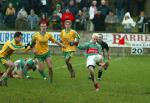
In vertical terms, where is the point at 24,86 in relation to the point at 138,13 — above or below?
below

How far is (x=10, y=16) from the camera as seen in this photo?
37.9 meters

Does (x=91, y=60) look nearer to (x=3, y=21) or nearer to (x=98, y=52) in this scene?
(x=98, y=52)

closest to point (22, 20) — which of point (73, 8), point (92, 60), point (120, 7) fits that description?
point (73, 8)

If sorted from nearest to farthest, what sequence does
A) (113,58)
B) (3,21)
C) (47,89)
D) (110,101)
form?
1. (110,101)
2. (47,89)
3. (113,58)
4. (3,21)

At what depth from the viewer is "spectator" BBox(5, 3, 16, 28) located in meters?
37.7

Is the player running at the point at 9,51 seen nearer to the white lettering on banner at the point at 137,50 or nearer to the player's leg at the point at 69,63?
the player's leg at the point at 69,63

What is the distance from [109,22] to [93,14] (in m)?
1.07

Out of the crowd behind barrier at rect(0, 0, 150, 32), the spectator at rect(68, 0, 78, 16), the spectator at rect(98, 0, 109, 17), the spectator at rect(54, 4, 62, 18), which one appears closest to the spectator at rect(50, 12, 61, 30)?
the crowd behind barrier at rect(0, 0, 150, 32)

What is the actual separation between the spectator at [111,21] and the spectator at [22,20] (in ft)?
16.7

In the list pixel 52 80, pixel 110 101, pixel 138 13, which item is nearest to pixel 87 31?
pixel 138 13

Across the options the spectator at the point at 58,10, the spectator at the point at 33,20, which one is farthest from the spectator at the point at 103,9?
the spectator at the point at 33,20

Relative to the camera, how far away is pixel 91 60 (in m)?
19.8

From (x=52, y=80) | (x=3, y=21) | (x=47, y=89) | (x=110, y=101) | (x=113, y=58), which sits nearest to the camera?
(x=110, y=101)

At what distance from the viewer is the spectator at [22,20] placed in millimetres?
37406
